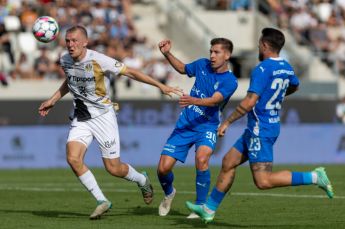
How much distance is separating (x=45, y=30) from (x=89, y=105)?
134 cm

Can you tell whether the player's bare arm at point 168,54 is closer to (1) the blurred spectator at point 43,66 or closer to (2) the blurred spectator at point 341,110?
(1) the blurred spectator at point 43,66

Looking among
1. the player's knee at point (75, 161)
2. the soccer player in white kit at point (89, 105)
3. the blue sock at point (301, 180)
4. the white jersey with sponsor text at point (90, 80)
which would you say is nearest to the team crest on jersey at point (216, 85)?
the soccer player in white kit at point (89, 105)

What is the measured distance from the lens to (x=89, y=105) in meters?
14.2

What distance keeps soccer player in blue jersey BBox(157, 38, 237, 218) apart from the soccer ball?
164 cm

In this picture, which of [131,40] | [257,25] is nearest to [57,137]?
[131,40]

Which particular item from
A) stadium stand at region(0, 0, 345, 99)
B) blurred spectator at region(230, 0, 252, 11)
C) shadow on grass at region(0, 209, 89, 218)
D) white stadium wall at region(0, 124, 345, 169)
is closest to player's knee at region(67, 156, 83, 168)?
shadow on grass at region(0, 209, 89, 218)

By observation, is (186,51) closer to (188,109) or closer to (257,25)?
(257,25)

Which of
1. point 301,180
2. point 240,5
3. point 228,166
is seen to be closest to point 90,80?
point 228,166

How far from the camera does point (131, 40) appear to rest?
3297cm

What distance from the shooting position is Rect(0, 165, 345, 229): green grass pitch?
1321 cm

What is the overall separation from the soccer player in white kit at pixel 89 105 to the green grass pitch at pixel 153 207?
0.68 metres

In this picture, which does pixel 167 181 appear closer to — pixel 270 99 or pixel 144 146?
pixel 270 99

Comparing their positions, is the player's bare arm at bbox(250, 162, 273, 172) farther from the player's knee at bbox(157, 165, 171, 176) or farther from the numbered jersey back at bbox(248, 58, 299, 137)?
the player's knee at bbox(157, 165, 171, 176)

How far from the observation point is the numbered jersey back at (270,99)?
40.7 feet
